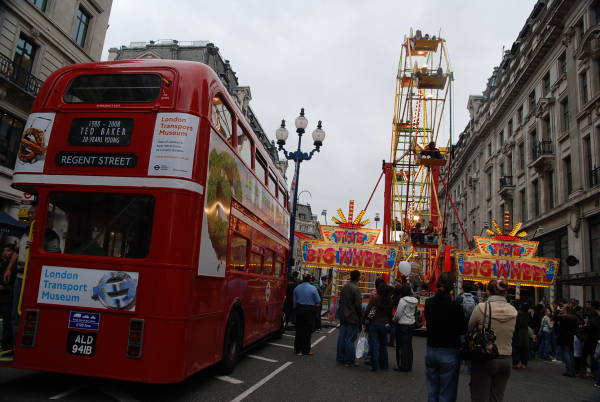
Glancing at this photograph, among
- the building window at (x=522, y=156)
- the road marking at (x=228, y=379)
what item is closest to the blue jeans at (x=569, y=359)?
the road marking at (x=228, y=379)

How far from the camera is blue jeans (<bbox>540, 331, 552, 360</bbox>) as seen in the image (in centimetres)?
1466

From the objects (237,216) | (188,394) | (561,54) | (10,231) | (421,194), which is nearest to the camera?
(188,394)

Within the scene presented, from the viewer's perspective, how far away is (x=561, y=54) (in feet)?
83.9

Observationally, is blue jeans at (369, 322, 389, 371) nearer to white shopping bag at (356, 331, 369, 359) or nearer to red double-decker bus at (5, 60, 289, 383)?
white shopping bag at (356, 331, 369, 359)

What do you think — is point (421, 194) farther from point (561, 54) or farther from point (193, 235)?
point (193, 235)

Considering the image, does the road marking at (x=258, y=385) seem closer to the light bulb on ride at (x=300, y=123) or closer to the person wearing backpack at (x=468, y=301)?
the person wearing backpack at (x=468, y=301)

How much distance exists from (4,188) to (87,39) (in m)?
9.96

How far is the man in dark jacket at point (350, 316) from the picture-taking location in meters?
9.30

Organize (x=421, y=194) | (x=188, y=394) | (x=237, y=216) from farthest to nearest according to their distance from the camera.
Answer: (x=421, y=194) → (x=237, y=216) → (x=188, y=394)

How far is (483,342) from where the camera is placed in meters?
4.73

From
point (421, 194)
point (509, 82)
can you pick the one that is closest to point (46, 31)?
point (421, 194)

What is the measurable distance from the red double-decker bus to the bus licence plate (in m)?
0.01

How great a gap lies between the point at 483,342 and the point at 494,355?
17 cm

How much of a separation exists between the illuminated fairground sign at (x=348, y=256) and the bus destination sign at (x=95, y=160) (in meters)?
14.3
